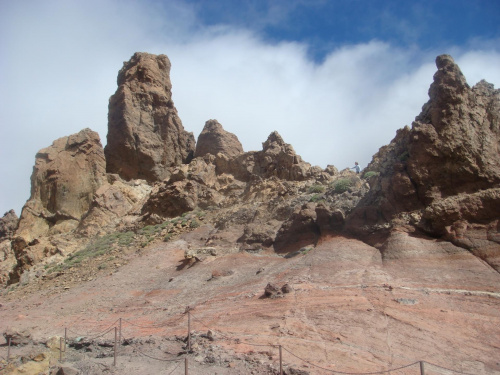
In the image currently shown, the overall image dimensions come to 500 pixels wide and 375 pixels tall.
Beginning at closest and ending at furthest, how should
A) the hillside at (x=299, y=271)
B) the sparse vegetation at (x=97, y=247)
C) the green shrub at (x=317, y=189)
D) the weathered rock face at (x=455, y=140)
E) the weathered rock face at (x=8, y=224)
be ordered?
the hillside at (x=299, y=271)
the weathered rock face at (x=455, y=140)
the sparse vegetation at (x=97, y=247)
the green shrub at (x=317, y=189)
the weathered rock face at (x=8, y=224)

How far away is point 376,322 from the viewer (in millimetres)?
10383

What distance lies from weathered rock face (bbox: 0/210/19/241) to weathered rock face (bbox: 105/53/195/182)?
1089 cm

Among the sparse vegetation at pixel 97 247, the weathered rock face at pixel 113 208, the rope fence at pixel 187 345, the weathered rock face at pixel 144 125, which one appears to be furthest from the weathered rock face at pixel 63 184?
the rope fence at pixel 187 345

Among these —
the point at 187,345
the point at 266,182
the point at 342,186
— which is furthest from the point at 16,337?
the point at 266,182

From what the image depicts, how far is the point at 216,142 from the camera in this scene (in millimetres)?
41500

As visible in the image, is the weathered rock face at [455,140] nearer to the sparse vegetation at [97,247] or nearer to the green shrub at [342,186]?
the green shrub at [342,186]

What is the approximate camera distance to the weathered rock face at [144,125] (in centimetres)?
3969

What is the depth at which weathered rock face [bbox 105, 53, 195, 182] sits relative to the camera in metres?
39.7

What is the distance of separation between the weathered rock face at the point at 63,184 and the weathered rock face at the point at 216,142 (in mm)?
9705

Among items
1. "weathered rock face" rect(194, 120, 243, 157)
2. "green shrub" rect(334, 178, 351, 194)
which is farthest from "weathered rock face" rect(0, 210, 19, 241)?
"green shrub" rect(334, 178, 351, 194)

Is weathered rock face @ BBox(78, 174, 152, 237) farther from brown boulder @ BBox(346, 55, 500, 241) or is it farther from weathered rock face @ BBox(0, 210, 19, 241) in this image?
brown boulder @ BBox(346, 55, 500, 241)

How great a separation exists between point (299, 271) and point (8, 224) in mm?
36369

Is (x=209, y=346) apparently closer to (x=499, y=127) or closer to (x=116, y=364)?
(x=116, y=364)

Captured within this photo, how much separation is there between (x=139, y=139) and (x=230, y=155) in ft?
27.7
